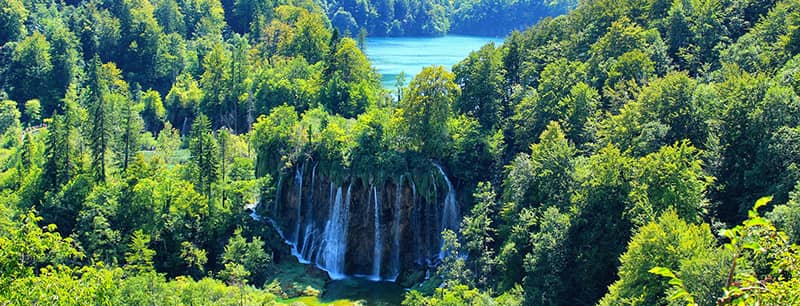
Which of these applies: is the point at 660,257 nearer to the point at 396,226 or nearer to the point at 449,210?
the point at 449,210

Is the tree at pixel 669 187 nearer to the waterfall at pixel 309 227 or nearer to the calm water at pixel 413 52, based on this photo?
the waterfall at pixel 309 227

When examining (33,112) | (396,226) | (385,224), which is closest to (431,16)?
(33,112)

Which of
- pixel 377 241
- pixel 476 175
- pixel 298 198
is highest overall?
pixel 476 175

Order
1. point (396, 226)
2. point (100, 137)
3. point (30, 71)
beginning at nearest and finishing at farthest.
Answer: point (396, 226)
point (100, 137)
point (30, 71)

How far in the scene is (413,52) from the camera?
13738 centimetres

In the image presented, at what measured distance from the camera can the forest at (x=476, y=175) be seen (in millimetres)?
37094

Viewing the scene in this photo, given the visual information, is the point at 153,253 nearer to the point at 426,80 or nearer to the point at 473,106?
the point at 426,80

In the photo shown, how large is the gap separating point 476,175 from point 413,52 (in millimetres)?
87950

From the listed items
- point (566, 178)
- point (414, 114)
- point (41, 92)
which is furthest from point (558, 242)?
point (41, 92)

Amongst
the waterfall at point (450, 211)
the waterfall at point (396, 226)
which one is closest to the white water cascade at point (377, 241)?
the waterfall at point (396, 226)

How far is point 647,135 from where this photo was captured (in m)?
41.8

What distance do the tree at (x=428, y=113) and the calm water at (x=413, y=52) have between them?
1569 inches

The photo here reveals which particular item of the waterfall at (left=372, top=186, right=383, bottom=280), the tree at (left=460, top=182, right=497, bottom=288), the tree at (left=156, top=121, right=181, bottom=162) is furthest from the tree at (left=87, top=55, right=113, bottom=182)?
the tree at (left=460, top=182, right=497, bottom=288)

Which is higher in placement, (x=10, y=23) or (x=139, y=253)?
(x=10, y=23)
